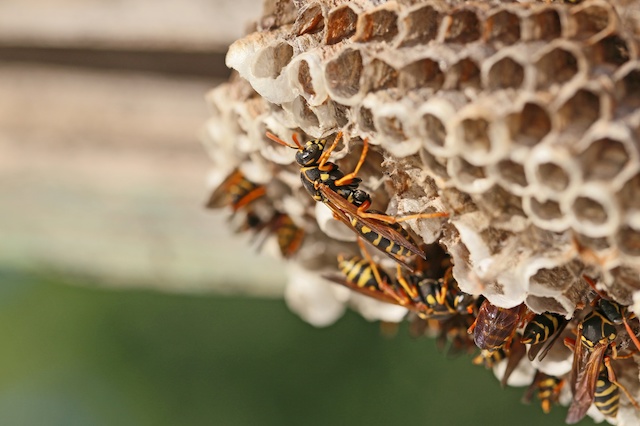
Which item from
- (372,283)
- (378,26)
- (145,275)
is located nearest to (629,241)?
(378,26)

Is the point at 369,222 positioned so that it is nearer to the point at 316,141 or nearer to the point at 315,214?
the point at 316,141

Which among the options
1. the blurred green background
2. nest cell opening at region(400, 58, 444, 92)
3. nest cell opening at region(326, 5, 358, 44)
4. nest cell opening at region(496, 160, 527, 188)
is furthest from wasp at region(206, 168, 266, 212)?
the blurred green background

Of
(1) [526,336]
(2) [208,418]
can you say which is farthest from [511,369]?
(2) [208,418]

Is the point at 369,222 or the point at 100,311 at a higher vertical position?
the point at 369,222

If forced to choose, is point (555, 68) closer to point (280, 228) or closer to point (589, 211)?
point (589, 211)

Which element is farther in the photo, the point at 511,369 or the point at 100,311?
the point at 100,311

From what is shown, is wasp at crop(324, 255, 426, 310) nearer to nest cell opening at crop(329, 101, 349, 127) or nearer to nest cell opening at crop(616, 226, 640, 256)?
nest cell opening at crop(329, 101, 349, 127)

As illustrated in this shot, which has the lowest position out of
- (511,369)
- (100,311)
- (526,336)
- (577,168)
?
(100,311)

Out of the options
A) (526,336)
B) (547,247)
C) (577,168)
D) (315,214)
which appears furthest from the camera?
(315,214)
